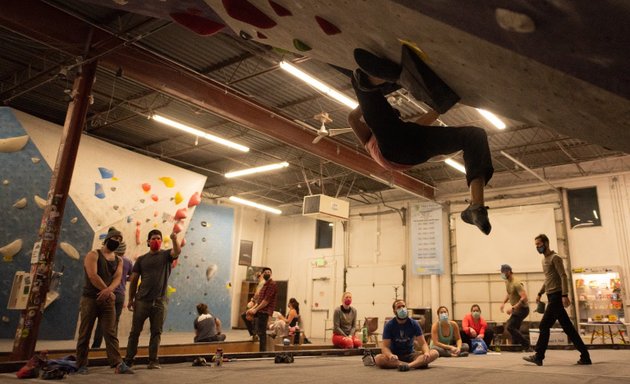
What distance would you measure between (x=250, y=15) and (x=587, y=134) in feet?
5.14

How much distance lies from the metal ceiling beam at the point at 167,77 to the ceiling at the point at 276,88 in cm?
2

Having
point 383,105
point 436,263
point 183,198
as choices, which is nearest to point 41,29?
point 183,198

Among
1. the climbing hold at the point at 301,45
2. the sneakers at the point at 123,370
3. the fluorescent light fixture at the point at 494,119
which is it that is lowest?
the sneakers at the point at 123,370

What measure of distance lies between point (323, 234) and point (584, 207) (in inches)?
348

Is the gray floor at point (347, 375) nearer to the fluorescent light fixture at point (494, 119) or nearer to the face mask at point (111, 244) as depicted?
the face mask at point (111, 244)

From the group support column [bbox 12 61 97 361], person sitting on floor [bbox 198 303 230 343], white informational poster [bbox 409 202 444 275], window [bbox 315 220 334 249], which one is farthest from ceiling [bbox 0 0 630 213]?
person sitting on floor [bbox 198 303 230 343]

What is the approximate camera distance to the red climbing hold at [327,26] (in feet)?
6.03

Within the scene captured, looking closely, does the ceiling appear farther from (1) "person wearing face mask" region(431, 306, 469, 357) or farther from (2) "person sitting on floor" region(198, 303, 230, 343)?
(2) "person sitting on floor" region(198, 303, 230, 343)

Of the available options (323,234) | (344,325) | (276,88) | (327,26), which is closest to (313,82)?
(276,88)

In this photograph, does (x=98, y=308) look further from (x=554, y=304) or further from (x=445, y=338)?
(x=445, y=338)

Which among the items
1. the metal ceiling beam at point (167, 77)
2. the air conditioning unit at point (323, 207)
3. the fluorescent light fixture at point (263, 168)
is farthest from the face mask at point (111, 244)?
the air conditioning unit at point (323, 207)

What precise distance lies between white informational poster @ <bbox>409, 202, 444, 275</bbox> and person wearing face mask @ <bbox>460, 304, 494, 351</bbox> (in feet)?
16.9

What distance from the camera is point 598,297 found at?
11281 mm

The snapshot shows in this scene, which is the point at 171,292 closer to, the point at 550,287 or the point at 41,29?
the point at 41,29
